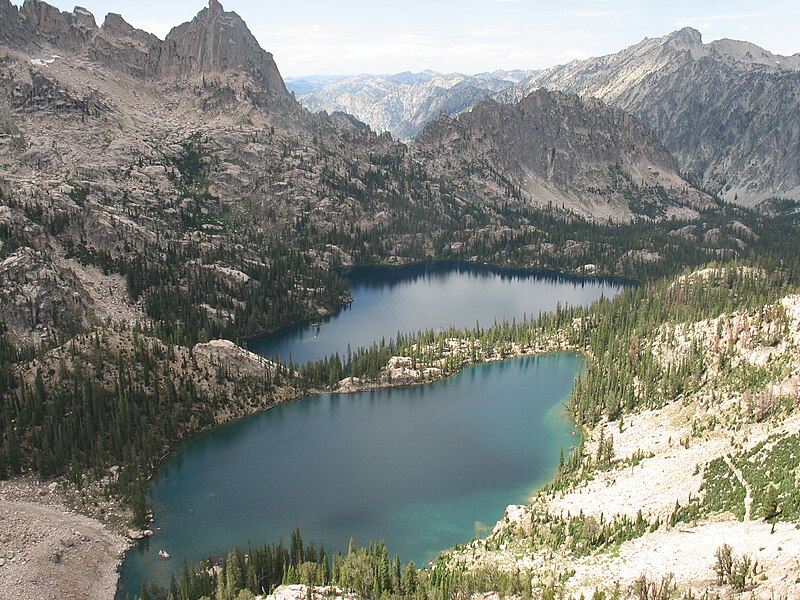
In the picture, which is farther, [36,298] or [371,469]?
[36,298]

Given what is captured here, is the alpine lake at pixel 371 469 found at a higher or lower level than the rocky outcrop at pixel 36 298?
lower

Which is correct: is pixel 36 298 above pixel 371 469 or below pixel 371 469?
above

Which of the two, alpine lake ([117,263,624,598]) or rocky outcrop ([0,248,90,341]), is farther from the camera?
rocky outcrop ([0,248,90,341])

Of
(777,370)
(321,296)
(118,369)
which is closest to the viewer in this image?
(777,370)

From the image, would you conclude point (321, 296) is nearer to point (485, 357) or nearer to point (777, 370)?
point (485, 357)

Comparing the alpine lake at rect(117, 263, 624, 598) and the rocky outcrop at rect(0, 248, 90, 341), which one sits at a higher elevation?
the rocky outcrop at rect(0, 248, 90, 341)

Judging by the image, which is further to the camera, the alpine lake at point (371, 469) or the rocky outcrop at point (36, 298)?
the rocky outcrop at point (36, 298)

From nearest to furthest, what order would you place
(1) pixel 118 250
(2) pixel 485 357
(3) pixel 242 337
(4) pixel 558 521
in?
(4) pixel 558 521 → (2) pixel 485 357 → (3) pixel 242 337 → (1) pixel 118 250

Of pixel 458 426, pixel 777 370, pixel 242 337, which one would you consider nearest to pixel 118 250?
pixel 242 337
